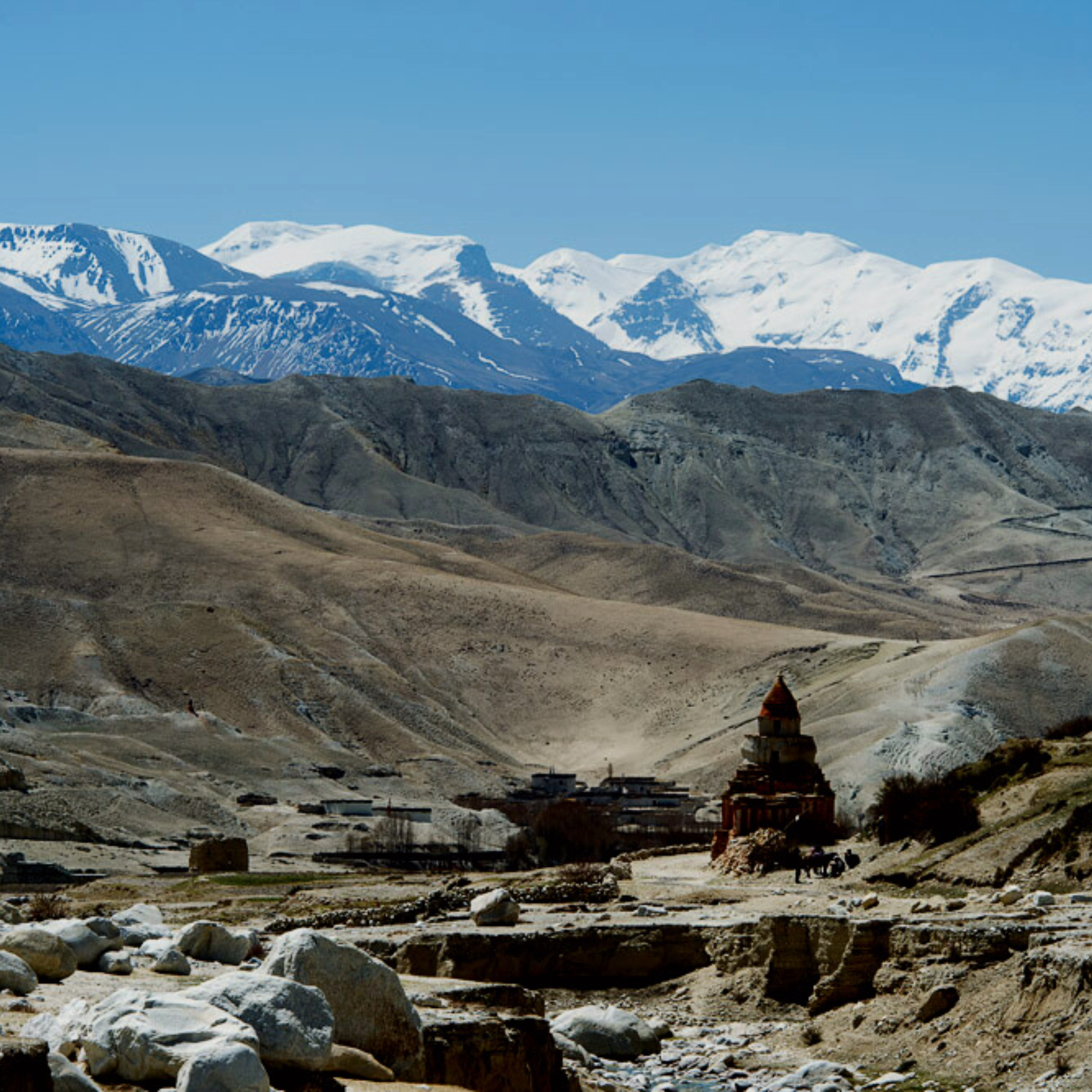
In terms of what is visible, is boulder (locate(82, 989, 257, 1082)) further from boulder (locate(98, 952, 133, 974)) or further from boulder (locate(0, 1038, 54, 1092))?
boulder (locate(98, 952, 133, 974))

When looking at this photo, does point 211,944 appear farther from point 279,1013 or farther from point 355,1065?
point 279,1013

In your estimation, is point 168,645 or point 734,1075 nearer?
point 734,1075

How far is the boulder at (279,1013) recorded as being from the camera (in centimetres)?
1723

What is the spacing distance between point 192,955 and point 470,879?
3165 centimetres

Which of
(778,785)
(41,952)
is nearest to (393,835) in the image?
(778,785)

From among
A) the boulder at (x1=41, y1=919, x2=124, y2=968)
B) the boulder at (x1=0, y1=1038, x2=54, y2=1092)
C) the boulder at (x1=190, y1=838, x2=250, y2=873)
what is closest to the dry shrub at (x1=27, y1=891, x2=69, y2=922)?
the boulder at (x1=41, y1=919, x2=124, y2=968)

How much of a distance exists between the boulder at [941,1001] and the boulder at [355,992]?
1247 cm

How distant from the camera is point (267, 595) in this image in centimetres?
18025

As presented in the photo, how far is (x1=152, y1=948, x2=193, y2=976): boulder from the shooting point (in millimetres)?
21750

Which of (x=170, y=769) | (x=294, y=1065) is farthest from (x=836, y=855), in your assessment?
(x=170, y=769)

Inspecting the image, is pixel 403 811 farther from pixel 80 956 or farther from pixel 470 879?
pixel 80 956

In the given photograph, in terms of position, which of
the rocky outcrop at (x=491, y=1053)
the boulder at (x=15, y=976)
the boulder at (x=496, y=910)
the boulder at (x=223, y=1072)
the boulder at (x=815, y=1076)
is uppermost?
the boulder at (x=15, y=976)

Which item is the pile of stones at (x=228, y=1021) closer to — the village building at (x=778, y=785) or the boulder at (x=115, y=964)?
the boulder at (x=115, y=964)

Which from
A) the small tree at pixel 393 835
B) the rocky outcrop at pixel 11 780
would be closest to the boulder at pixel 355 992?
the rocky outcrop at pixel 11 780
